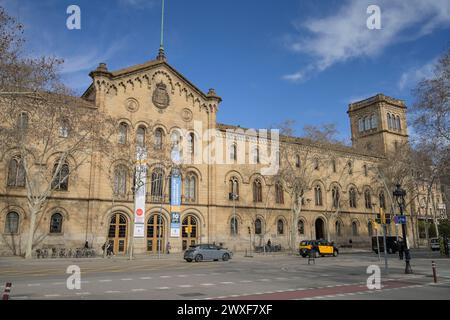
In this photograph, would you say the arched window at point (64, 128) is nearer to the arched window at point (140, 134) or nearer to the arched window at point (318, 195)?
the arched window at point (140, 134)

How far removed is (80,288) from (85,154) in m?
25.4

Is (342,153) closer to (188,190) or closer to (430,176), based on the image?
→ (430,176)

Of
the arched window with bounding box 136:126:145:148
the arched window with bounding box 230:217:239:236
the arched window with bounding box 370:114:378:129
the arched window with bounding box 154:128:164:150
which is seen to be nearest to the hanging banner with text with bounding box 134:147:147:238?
the arched window with bounding box 136:126:145:148

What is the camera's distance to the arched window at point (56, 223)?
3512 cm

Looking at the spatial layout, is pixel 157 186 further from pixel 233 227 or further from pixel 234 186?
pixel 233 227

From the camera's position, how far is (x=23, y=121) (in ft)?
114

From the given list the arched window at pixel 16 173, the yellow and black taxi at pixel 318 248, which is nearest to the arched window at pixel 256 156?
the yellow and black taxi at pixel 318 248

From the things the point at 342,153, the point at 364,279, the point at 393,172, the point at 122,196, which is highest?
the point at 342,153

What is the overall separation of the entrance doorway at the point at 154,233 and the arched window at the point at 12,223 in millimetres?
12021

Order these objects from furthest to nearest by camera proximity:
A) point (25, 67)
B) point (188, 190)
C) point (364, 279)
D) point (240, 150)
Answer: point (240, 150)
point (188, 190)
point (25, 67)
point (364, 279)

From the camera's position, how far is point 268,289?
1405 centimetres

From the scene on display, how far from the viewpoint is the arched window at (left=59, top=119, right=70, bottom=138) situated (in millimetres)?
33125

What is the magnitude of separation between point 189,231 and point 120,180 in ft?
30.2
